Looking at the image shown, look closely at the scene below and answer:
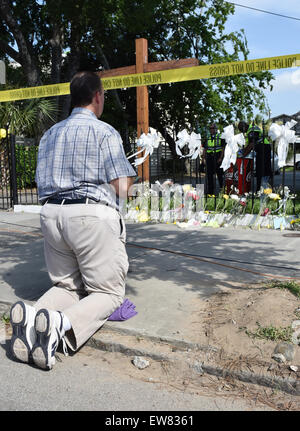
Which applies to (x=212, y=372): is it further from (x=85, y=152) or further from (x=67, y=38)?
(x=67, y=38)

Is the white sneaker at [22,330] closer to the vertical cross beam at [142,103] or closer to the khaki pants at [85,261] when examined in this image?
the khaki pants at [85,261]

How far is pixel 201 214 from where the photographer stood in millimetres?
7539

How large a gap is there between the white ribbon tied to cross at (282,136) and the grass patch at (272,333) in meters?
4.23

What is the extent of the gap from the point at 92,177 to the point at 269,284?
6.73ft

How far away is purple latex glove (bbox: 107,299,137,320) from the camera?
345 centimetres

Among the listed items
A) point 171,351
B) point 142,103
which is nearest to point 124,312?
point 171,351

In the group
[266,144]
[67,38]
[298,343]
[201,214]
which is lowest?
[298,343]

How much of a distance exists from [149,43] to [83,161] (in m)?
18.6

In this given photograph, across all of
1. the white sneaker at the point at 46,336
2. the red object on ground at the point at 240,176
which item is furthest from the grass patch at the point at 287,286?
the red object on ground at the point at 240,176

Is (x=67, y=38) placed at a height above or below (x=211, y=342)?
above

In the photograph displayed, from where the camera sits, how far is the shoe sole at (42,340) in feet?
9.15

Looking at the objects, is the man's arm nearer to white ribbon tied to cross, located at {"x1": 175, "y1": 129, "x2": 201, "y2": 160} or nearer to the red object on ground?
white ribbon tied to cross, located at {"x1": 175, "y1": 129, "x2": 201, "y2": 160}

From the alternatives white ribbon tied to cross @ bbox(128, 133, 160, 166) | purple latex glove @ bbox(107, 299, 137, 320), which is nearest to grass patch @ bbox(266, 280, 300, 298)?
purple latex glove @ bbox(107, 299, 137, 320)
